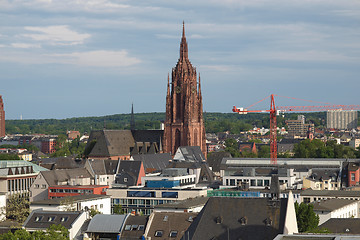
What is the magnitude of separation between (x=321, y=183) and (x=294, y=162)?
90.8 ft

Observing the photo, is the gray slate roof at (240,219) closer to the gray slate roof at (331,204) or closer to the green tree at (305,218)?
the green tree at (305,218)

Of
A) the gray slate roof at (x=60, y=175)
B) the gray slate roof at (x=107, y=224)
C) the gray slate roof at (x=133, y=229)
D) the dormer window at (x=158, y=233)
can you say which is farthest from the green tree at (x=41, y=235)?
the gray slate roof at (x=60, y=175)

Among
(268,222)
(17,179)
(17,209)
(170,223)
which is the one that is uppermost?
(268,222)

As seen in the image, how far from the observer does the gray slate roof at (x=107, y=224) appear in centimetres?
9094

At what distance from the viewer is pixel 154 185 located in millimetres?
149375

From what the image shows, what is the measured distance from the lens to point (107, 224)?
91.7 metres

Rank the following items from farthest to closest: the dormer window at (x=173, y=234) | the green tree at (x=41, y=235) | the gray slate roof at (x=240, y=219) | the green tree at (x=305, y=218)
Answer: the green tree at (x=305, y=218), the green tree at (x=41, y=235), the dormer window at (x=173, y=234), the gray slate roof at (x=240, y=219)

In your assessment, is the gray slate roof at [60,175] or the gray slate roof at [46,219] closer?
the gray slate roof at [46,219]

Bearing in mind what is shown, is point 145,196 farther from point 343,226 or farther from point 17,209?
point 343,226

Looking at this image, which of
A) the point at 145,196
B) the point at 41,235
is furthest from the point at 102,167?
the point at 41,235

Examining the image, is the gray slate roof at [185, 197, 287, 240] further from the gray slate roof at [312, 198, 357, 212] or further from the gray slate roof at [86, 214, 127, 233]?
the gray slate roof at [312, 198, 357, 212]

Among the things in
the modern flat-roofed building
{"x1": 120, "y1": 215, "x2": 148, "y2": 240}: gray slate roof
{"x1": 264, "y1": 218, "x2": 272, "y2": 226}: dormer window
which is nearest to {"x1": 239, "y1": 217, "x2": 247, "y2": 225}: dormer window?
{"x1": 264, "y1": 218, "x2": 272, "y2": 226}: dormer window

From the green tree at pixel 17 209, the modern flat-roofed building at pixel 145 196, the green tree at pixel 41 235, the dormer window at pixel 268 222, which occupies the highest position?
the dormer window at pixel 268 222

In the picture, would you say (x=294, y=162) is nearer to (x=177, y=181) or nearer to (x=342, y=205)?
(x=177, y=181)
